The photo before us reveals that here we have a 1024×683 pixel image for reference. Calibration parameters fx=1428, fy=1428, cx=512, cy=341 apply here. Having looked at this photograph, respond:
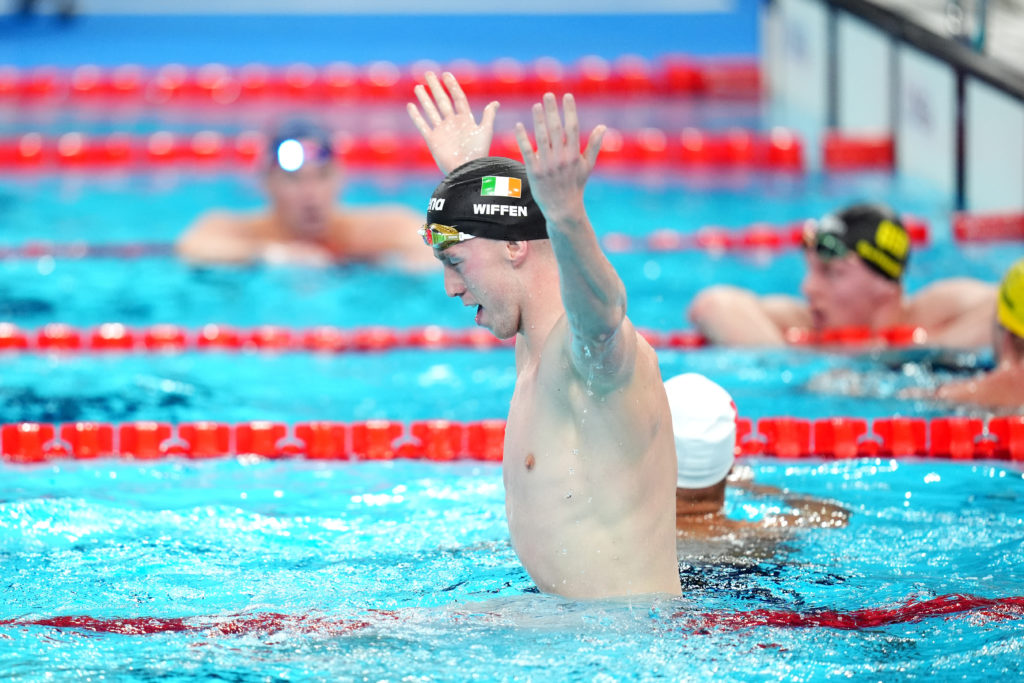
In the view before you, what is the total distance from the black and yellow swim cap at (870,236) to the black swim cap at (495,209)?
2692mm

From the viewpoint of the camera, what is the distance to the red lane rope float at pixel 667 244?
23.1 feet

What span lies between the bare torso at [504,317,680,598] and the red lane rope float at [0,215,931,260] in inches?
179

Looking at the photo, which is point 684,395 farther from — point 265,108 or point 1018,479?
point 265,108

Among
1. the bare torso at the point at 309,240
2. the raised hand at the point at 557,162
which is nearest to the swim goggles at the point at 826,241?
the bare torso at the point at 309,240

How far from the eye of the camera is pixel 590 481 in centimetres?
260

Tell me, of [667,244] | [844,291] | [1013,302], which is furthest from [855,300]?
[667,244]

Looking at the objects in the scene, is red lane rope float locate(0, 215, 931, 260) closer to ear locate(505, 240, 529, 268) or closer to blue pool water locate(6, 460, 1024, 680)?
blue pool water locate(6, 460, 1024, 680)

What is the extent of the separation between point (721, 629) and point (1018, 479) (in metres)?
1.69

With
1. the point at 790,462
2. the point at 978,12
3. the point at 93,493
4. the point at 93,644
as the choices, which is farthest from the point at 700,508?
the point at 978,12

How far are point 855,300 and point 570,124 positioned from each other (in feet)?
10.7

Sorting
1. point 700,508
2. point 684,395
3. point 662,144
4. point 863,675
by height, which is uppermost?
point 662,144

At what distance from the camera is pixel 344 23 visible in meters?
12.6

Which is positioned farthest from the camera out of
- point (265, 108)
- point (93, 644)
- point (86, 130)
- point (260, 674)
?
point (265, 108)

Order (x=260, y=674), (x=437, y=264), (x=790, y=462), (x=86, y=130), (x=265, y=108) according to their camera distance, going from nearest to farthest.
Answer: (x=260, y=674) → (x=790, y=462) → (x=437, y=264) → (x=86, y=130) → (x=265, y=108)
